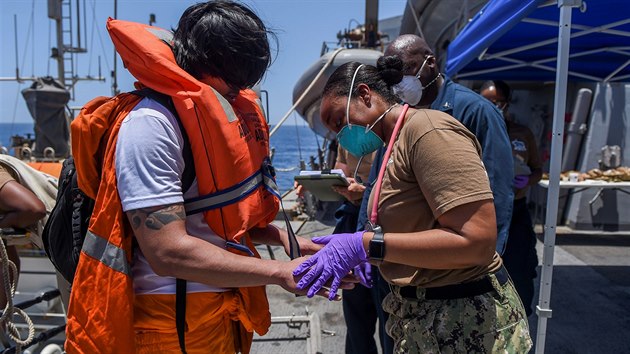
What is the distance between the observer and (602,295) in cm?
450

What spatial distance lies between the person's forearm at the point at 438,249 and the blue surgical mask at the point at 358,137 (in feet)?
1.58

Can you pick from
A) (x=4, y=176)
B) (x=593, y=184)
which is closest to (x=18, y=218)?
(x=4, y=176)

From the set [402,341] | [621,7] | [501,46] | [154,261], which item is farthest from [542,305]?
[501,46]

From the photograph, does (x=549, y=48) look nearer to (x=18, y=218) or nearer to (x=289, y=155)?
(x=18, y=218)

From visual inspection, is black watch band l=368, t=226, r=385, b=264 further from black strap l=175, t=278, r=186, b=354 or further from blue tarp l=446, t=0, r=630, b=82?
blue tarp l=446, t=0, r=630, b=82

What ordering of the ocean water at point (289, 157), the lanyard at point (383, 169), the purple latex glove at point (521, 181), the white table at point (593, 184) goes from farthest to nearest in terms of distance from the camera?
the ocean water at point (289, 157) → the white table at point (593, 184) → the purple latex glove at point (521, 181) → the lanyard at point (383, 169)

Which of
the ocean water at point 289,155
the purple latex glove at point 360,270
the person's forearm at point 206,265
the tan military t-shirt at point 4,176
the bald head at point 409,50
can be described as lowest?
the ocean water at point 289,155

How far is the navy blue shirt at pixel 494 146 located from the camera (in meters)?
2.18

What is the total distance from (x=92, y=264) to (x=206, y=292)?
1.00ft

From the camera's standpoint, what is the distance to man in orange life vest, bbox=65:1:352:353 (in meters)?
1.16

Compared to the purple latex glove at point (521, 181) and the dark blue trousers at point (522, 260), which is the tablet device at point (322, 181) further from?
the purple latex glove at point (521, 181)

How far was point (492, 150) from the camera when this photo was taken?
2225mm

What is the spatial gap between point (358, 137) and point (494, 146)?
0.87 m

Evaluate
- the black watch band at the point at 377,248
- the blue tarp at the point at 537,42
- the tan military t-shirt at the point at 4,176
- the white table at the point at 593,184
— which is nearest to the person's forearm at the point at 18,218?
the tan military t-shirt at the point at 4,176
